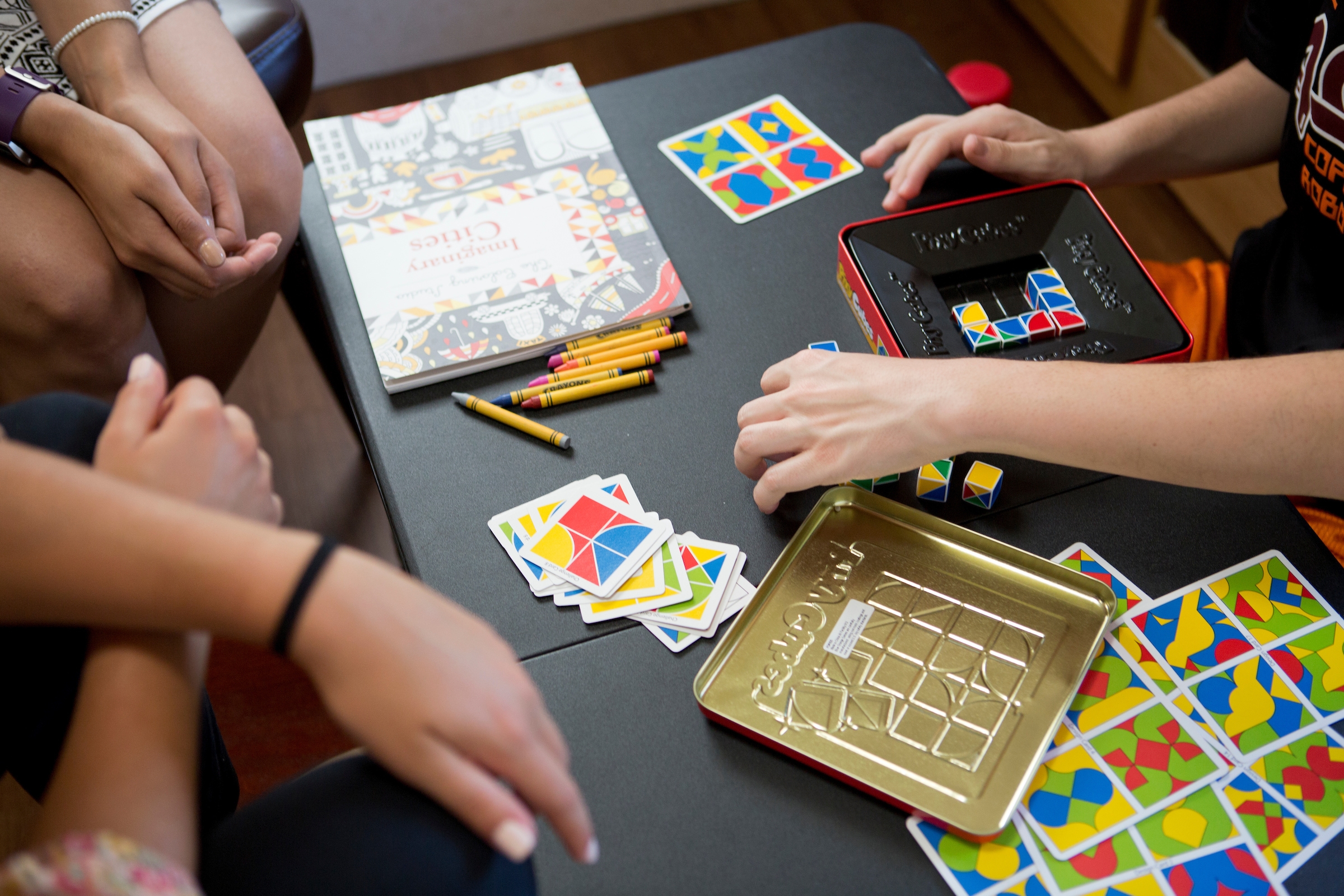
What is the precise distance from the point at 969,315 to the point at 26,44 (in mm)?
1211

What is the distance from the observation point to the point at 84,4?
123 cm

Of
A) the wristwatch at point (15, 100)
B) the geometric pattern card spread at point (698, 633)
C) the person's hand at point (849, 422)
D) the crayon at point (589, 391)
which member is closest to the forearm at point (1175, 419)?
the person's hand at point (849, 422)

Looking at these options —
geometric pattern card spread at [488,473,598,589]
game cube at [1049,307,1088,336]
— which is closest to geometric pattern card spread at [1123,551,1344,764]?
game cube at [1049,307,1088,336]

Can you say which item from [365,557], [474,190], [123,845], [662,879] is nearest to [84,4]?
[474,190]

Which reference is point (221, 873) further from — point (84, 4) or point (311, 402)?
point (311, 402)

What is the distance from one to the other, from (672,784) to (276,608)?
35 cm

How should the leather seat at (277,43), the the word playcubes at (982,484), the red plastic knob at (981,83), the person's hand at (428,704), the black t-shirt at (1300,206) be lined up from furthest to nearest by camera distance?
the red plastic knob at (981,83), the leather seat at (277,43), the black t-shirt at (1300,206), the the word playcubes at (982,484), the person's hand at (428,704)

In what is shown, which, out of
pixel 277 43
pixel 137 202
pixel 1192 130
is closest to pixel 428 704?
pixel 137 202

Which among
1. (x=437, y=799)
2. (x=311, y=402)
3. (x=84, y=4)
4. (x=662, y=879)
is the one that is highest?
(x=84, y=4)

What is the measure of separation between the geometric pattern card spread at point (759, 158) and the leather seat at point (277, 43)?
71 centimetres

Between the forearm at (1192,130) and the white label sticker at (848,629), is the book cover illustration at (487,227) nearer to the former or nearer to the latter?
the white label sticker at (848,629)

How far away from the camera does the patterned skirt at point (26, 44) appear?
125 cm

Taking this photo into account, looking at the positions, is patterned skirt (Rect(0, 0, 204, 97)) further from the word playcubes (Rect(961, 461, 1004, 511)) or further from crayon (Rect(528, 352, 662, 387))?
the word playcubes (Rect(961, 461, 1004, 511))

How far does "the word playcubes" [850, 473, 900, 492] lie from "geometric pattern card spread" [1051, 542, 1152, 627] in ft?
0.55
